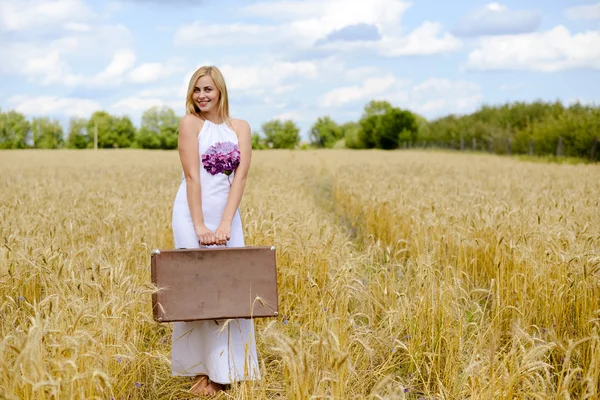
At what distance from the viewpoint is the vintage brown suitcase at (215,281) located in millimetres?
3107

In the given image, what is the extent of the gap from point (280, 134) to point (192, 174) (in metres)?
105

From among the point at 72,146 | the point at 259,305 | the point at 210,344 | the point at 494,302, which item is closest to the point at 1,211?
the point at 210,344

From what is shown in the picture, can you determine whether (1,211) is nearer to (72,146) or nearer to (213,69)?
(213,69)

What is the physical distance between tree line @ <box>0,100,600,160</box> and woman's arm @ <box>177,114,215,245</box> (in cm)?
10

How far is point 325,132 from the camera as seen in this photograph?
398 feet

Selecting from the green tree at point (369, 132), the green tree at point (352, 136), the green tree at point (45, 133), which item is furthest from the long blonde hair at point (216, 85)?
the green tree at point (45, 133)

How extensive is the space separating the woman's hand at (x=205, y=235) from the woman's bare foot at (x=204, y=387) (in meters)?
0.88

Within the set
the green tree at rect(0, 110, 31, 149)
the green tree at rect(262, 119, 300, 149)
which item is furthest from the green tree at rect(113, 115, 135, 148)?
the green tree at rect(262, 119, 300, 149)

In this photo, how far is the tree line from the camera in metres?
32.0

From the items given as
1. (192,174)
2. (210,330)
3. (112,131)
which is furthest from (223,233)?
(112,131)

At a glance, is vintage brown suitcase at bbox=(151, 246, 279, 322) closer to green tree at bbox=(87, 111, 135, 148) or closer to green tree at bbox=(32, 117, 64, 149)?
green tree at bbox=(32, 117, 64, 149)

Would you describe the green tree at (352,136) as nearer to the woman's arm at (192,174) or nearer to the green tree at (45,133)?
the green tree at (45,133)

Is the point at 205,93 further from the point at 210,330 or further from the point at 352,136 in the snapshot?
the point at 352,136

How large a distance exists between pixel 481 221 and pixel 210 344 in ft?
11.6
